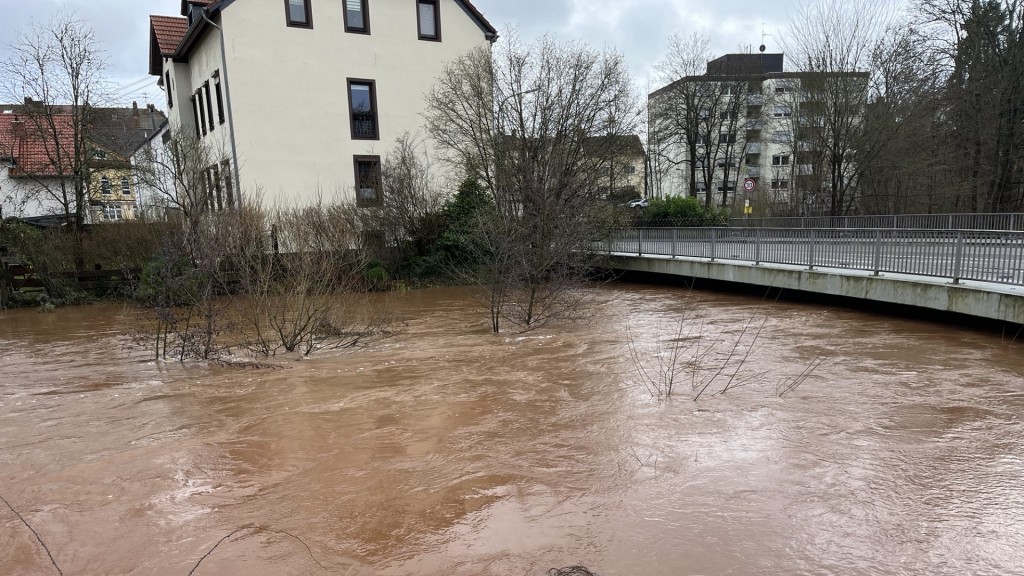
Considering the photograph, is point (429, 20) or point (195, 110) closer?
point (429, 20)

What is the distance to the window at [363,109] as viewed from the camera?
24.1m

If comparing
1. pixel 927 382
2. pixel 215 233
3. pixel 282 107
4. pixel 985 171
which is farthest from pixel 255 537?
pixel 985 171

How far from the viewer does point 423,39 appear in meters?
25.0

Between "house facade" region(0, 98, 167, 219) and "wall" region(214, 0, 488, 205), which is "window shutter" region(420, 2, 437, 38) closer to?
"wall" region(214, 0, 488, 205)

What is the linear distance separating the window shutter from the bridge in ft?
42.7

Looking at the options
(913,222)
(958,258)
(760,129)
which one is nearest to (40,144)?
(958,258)

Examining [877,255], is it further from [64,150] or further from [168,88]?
[168,88]

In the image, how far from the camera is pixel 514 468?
5.68 m

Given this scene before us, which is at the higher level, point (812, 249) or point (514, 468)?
point (812, 249)

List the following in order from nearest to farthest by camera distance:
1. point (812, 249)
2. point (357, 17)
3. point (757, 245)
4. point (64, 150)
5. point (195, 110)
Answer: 1. point (812, 249)
2. point (757, 245)
3. point (64, 150)
4. point (357, 17)
5. point (195, 110)

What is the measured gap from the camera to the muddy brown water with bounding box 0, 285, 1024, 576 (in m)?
4.23

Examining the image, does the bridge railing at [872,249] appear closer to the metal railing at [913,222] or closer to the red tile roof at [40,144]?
the metal railing at [913,222]

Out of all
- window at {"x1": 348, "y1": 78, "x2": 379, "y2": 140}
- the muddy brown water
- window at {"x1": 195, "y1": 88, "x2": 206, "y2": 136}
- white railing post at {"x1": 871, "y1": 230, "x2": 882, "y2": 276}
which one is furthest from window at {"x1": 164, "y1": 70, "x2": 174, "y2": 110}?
white railing post at {"x1": 871, "y1": 230, "x2": 882, "y2": 276}

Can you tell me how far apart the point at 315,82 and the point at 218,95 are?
377 cm
